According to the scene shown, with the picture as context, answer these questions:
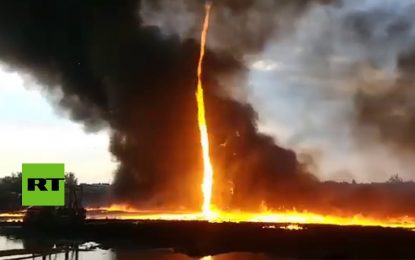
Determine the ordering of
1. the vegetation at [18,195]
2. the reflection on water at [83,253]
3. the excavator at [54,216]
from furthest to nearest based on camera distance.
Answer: the vegetation at [18,195] < the excavator at [54,216] < the reflection on water at [83,253]

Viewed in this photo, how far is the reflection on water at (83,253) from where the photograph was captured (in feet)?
188

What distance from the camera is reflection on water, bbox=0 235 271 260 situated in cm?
5725

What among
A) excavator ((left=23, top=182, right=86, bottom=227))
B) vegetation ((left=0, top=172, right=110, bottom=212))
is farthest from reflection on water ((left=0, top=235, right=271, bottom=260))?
vegetation ((left=0, top=172, right=110, bottom=212))

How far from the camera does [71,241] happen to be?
73.8 m

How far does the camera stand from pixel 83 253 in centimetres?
6328

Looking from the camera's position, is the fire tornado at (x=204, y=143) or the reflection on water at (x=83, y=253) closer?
the reflection on water at (x=83, y=253)

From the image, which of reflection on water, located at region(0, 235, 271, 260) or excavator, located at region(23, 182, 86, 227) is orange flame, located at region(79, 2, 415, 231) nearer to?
excavator, located at region(23, 182, 86, 227)

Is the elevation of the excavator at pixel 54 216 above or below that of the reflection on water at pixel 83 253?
above

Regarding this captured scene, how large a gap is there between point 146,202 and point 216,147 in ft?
48.6

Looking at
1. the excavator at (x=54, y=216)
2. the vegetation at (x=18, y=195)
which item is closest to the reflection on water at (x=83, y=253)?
the excavator at (x=54, y=216)

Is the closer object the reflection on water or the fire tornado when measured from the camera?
the reflection on water

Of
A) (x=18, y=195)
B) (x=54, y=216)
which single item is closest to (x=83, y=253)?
(x=54, y=216)

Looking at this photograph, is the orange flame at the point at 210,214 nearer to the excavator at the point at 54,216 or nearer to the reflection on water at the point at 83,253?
the excavator at the point at 54,216

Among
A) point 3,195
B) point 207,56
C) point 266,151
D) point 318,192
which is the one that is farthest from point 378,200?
point 3,195
